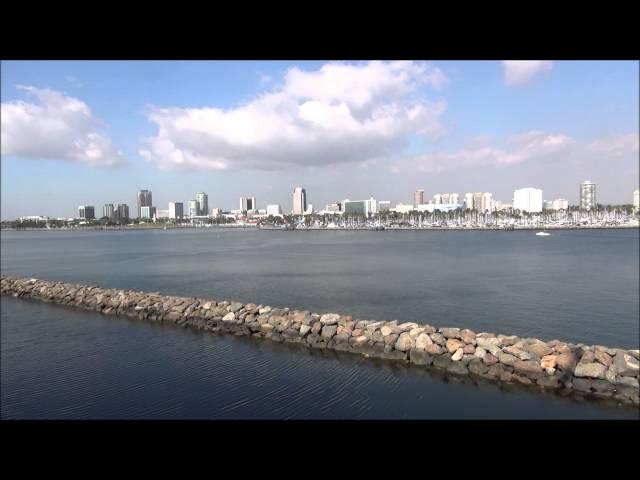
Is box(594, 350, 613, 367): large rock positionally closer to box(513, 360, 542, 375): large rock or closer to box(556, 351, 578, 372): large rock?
box(556, 351, 578, 372): large rock

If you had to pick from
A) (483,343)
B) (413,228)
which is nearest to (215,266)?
(483,343)

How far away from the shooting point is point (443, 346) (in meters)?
5.84

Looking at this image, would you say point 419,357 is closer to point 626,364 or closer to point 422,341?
point 422,341

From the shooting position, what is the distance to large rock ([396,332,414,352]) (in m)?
6.00

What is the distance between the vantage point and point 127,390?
5.11m

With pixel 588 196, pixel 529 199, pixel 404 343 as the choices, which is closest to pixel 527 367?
pixel 404 343

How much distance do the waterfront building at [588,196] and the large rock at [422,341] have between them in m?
73.9

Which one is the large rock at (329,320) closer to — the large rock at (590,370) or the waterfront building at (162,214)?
the large rock at (590,370)

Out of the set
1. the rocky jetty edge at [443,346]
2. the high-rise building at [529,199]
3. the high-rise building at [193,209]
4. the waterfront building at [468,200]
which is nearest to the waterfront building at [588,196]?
the high-rise building at [529,199]

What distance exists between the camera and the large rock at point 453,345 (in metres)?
5.70

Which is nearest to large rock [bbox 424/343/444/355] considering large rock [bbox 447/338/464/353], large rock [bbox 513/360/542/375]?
large rock [bbox 447/338/464/353]

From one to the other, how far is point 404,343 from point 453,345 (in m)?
0.66

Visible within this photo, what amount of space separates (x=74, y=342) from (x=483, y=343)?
6.43 meters

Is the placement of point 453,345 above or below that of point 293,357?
above
